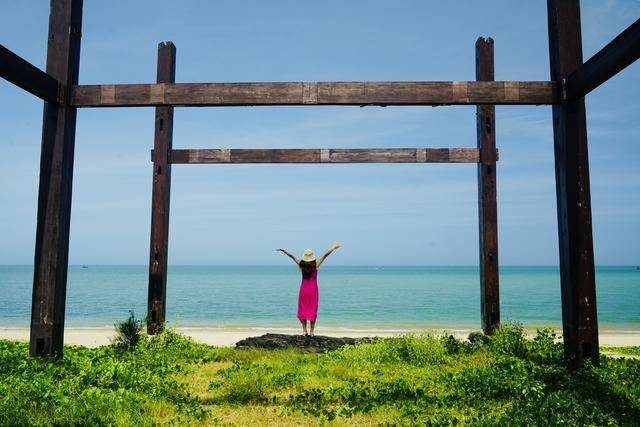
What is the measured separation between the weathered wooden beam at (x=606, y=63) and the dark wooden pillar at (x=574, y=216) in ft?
0.80

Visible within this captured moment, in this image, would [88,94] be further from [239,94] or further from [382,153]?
[382,153]

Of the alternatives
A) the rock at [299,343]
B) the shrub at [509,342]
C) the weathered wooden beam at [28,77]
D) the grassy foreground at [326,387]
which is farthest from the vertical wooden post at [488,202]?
the weathered wooden beam at [28,77]

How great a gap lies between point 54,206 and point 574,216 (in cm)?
651

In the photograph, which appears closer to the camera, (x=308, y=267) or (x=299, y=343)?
(x=299, y=343)

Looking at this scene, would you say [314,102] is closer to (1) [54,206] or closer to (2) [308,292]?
(1) [54,206]

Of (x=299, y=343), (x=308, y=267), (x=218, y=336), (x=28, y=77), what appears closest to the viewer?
(x=28, y=77)

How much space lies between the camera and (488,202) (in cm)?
1004

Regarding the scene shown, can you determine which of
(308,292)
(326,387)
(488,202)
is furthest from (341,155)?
(326,387)

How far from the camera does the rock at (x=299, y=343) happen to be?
9.28m

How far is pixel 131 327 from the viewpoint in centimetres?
902

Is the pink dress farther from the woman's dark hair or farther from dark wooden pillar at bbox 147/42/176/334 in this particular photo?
dark wooden pillar at bbox 147/42/176/334

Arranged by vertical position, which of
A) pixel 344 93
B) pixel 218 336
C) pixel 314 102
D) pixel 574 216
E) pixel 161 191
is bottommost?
pixel 218 336

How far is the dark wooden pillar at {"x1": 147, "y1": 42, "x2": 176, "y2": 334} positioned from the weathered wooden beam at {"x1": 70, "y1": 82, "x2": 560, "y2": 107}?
4102 mm

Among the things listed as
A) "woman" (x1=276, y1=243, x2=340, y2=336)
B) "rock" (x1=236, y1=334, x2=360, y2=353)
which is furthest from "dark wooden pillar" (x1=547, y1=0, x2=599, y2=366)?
"woman" (x1=276, y1=243, x2=340, y2=336)
